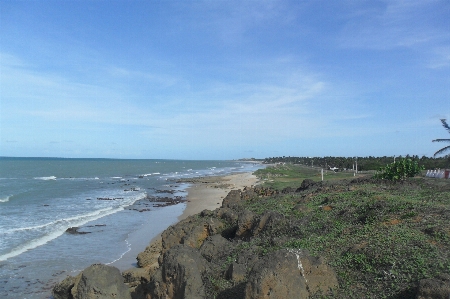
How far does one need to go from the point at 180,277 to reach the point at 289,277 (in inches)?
103

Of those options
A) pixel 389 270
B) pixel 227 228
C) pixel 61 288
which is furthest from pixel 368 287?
pixel 61 288

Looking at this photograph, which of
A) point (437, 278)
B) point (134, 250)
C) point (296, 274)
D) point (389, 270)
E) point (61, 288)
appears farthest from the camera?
point (134, 250)

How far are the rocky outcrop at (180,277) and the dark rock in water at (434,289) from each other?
4.42 meters

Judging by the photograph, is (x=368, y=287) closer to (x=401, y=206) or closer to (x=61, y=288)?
(x=401, y=206)

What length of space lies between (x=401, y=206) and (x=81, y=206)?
30.2 meters

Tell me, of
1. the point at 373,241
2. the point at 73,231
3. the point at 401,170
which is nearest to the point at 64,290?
the point at 373,241

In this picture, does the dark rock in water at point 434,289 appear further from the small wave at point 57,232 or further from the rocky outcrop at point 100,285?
the small wave at point 57,232

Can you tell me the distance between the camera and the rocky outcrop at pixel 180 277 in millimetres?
8539

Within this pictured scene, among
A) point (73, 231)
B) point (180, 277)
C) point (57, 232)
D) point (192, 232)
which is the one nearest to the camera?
point (180, 277)

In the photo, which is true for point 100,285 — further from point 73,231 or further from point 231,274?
point 73,231

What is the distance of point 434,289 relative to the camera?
265 inches

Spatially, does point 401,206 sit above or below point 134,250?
above

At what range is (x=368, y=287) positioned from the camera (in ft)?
26.5

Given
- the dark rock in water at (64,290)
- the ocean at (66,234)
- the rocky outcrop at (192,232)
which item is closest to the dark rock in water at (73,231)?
the ocean at (66,234)
